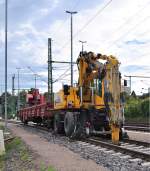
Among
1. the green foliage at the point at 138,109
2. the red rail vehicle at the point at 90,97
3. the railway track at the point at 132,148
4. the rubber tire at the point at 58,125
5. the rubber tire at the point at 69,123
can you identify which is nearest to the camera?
the railway track at the point at 132,148

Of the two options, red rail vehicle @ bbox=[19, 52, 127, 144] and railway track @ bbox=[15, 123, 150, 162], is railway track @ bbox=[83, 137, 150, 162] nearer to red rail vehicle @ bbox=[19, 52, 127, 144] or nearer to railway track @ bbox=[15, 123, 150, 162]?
railway track @ bbox=[15, 123, 150, 162]

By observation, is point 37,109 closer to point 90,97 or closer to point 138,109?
point 90,97

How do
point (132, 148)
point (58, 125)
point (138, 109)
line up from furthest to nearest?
point (138, 109)
point (58, 125)
point (132, 148)

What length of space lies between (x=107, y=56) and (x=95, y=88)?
7.07 feet

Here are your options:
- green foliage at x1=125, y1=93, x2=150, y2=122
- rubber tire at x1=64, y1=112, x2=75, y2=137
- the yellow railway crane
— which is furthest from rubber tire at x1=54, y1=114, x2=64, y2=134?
green foliage at x1=125, y1=93, x2=150, y2=122

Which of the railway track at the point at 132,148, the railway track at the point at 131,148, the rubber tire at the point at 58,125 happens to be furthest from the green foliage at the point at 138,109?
the railway track at the point at 132,148

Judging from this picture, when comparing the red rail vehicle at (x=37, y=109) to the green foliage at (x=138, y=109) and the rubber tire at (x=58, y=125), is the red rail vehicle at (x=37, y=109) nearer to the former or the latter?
the rubber tire at (x=58, y=125)

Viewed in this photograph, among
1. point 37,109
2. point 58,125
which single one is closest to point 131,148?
point 58,125

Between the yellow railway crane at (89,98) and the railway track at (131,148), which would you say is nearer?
the railway track at (131,148)

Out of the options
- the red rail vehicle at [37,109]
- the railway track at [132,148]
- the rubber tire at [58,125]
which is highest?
the red rail vehicle at [37,109]

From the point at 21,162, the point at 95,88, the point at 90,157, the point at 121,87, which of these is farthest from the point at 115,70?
the point at 21,162

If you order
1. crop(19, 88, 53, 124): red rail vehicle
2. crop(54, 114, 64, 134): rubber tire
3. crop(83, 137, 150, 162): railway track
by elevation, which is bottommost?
crop(83, 137, 150, 162): railway track

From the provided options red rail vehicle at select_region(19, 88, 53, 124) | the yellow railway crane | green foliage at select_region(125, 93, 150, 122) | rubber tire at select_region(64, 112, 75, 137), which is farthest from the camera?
green foliage at select_region(125, 93, 150, 122)

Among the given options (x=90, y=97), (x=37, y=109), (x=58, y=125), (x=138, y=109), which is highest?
(x=90, y=97)
